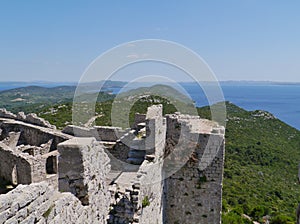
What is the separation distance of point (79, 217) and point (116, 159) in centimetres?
618

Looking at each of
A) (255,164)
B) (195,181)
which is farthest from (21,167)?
(255,164)

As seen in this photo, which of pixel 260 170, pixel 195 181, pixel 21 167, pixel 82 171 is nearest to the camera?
pixel 82 171

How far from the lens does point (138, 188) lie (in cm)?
612

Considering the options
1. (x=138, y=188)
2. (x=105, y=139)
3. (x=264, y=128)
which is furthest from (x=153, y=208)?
(x=264, y=128)

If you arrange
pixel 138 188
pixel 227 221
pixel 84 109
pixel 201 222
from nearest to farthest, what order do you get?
1. pixel 138 188
2. pixel 201 222
3. pixel 227 221
4. pixel 84 109

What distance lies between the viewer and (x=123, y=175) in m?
7.75

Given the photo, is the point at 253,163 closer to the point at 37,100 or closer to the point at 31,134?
the point at 31,134

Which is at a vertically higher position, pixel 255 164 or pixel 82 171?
pixel 82 171

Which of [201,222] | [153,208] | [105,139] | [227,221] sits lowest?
[227,221]

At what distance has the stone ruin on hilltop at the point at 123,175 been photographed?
3775mm

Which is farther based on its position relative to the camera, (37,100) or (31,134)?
(37,100)

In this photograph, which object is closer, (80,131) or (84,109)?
(80,131)

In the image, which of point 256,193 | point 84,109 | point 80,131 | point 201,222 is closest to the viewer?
point 201,222

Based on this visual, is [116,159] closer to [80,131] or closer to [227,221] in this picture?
[80,131]
